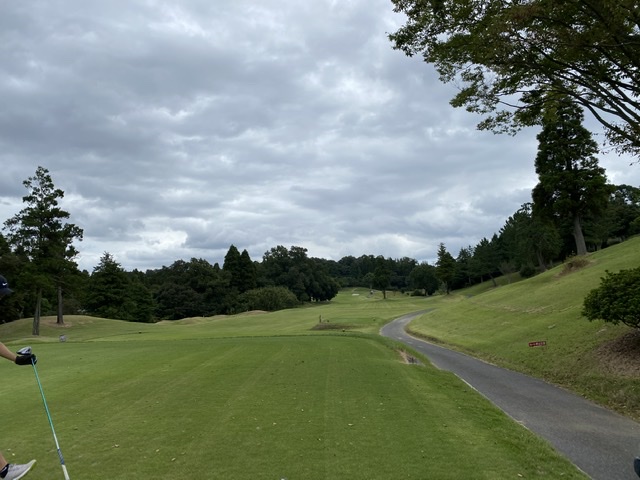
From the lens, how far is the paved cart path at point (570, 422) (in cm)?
746

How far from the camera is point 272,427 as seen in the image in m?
8.06

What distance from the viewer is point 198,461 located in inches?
252

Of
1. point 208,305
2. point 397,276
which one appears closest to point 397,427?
point 208,305

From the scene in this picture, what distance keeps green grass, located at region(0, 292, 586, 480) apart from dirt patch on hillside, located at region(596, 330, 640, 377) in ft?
14.7

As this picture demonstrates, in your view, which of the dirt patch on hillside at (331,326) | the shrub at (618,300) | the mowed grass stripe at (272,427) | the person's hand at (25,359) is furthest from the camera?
the dirt patch on hillside at (331,326)

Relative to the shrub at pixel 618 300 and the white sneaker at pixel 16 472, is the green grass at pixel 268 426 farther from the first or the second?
the shrub at pixel 618 300

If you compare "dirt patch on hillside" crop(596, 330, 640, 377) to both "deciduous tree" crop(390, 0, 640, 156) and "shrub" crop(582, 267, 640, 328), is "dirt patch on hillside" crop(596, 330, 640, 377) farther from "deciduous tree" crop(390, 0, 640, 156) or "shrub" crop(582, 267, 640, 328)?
"deciduous tree" crop(390, 0, 640, 156)

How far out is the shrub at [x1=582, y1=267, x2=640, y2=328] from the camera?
525 inches

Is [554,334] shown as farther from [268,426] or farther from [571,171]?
[571,171]

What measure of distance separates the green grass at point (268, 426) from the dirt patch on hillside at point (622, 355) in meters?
4.47

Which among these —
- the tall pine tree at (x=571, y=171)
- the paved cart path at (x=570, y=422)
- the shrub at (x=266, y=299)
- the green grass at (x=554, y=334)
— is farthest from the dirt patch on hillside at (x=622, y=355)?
the shrub at (x=266, y=299)

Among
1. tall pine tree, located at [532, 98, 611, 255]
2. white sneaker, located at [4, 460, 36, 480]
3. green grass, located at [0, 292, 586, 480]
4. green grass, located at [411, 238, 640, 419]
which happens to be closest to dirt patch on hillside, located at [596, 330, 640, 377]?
green grass, located at [411, 238, 640, 419]

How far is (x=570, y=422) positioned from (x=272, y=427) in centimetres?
669

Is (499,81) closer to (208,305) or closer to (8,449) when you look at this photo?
(8,449)
